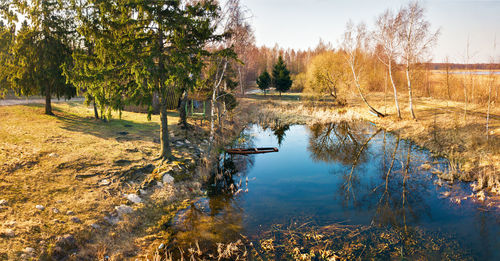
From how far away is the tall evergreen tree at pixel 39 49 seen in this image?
12.9 metres

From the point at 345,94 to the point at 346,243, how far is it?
25.2 meters

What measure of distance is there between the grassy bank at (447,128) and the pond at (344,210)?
0.89 m

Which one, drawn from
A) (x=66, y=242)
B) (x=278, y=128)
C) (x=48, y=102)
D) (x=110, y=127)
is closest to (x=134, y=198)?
(x=66, y=242)

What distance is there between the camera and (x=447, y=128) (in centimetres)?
1694

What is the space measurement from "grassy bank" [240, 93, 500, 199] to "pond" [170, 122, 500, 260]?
887 millimetres

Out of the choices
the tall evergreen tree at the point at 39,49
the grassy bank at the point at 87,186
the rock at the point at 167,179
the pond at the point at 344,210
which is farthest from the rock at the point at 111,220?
the tall evergreen tree at the point at 39,49

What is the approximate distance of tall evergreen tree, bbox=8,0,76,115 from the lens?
42.3 ft

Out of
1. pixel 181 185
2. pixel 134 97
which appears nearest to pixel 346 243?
pixel 181 185

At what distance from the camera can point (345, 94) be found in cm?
2978

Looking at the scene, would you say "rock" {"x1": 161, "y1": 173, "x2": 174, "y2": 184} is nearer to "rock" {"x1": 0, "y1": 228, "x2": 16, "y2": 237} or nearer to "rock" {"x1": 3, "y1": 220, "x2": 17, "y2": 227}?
"rock" {"x1": 3, "y1": 220, "x2": 17, "y2": 227}

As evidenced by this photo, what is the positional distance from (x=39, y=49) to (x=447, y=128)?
24025 mm

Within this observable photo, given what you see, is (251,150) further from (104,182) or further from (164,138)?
(104,182)

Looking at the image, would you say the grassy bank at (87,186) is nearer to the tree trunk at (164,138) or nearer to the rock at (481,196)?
the tree trunk at (164,138)

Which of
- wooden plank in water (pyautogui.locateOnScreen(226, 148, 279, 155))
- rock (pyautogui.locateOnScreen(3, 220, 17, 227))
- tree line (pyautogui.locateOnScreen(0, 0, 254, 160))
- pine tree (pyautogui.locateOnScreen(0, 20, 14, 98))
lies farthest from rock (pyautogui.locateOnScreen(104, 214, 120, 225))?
pine tree (pyautogui.locateOnScreen(0, 20, 14, 98))
